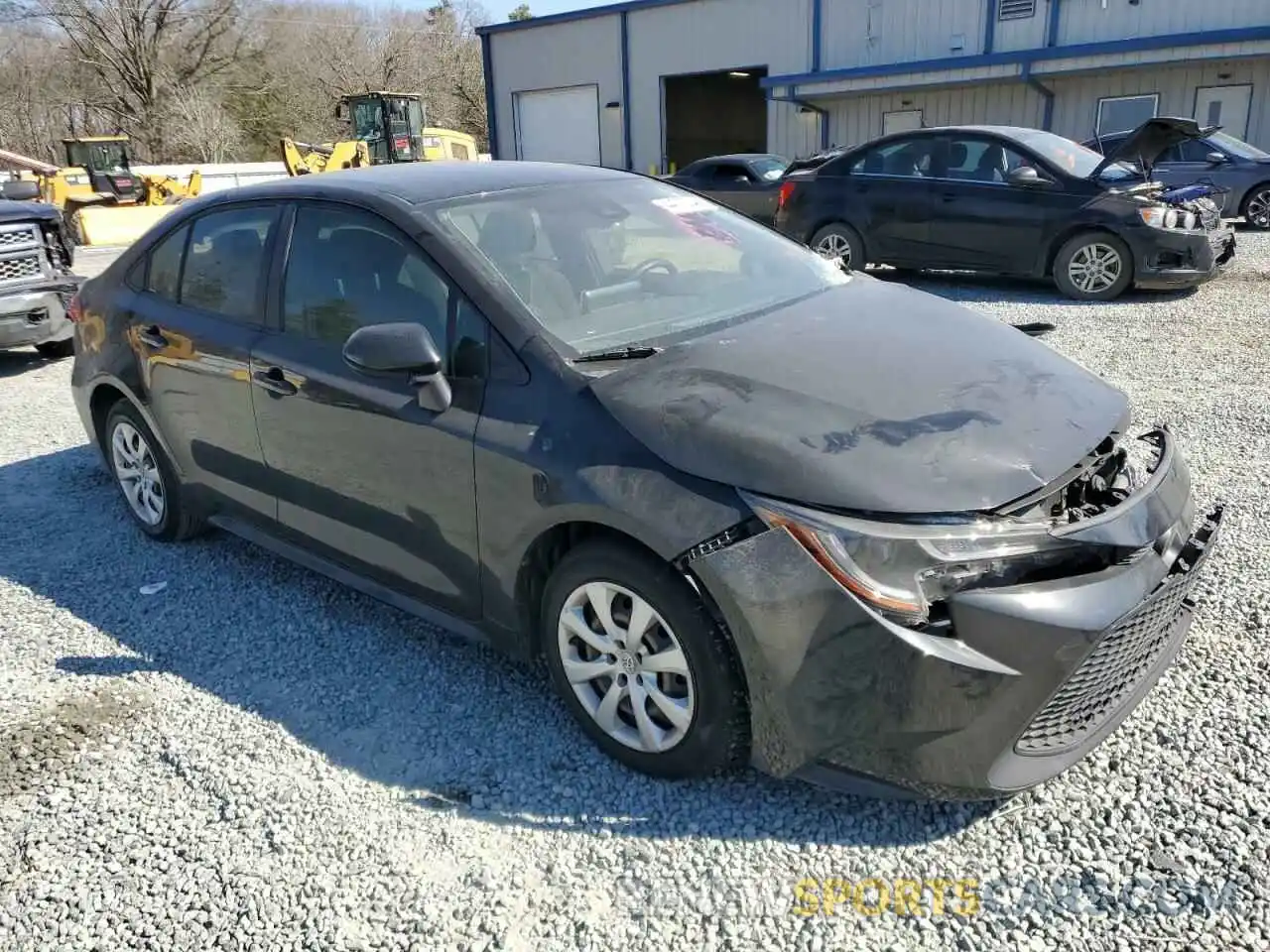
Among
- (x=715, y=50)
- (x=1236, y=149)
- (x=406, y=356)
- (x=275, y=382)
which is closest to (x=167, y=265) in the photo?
(x=275, y=382)

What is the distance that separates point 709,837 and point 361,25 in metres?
70.6

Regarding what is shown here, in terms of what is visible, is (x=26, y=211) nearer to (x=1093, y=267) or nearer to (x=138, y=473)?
(x=138, y=473)

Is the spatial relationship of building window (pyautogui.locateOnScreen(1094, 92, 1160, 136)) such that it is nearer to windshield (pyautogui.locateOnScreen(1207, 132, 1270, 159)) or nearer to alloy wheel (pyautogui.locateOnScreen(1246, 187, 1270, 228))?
windshield (pyautogui.locateOnScreen(1207, 132, 1270, 159))

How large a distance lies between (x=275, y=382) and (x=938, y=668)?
2488 millimetres

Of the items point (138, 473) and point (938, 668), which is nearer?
point (938, 668)

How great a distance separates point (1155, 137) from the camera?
324 inches

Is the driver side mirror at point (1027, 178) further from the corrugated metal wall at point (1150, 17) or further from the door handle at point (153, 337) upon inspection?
the corrugated metal wall at point (1150, 17)

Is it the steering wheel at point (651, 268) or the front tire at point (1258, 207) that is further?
the front tire at point (1258, 207)

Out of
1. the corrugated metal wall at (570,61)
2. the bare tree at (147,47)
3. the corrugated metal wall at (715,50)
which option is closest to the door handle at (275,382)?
the corrugated metal wall at (715,50)

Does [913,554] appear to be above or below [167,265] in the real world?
below

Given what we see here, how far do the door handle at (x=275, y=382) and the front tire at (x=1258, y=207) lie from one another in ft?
47.3

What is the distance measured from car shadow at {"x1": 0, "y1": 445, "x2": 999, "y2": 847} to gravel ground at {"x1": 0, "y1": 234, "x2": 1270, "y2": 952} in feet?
0.04

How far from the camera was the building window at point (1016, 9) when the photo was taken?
20.7 meters

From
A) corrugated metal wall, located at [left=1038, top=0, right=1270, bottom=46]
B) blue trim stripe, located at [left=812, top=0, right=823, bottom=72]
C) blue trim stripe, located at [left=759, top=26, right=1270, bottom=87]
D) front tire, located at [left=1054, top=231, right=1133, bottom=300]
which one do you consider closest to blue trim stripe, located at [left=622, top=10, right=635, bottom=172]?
blue trim stripe, located at [left=759, top=26, right=1270, bottom=87]
